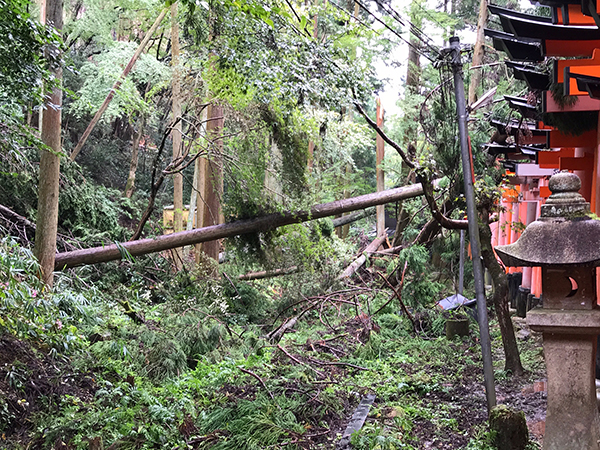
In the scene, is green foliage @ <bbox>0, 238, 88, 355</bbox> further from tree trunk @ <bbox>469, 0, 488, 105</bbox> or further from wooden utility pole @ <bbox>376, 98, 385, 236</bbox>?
wooden utility pole @ <bbox>376, 98, 385, 236</bbox>

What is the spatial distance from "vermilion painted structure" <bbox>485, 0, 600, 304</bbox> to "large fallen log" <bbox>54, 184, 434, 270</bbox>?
3226mm

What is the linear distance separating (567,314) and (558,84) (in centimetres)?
374

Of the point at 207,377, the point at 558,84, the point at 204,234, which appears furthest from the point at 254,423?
the point at 558,84

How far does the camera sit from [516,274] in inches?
554

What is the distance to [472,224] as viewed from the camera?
6176mm

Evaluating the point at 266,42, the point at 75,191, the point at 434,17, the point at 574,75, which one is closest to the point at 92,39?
the point at 75,191

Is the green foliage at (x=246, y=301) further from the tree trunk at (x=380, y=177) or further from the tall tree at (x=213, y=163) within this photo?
the tree trunk at (x=380, y=177)

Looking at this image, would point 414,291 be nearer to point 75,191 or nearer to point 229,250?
point 229,250

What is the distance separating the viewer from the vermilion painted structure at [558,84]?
16.7 ft

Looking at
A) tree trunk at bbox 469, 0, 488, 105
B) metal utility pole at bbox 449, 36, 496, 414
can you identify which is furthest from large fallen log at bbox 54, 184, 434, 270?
tree trunk at bbox 469, 0, 488, 105

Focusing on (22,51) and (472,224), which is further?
(472,224)

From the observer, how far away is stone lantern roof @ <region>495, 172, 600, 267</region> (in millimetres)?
4355

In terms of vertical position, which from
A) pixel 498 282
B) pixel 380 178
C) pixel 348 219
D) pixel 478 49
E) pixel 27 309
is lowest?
pixel 348 219

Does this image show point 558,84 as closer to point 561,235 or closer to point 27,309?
point 561,235
